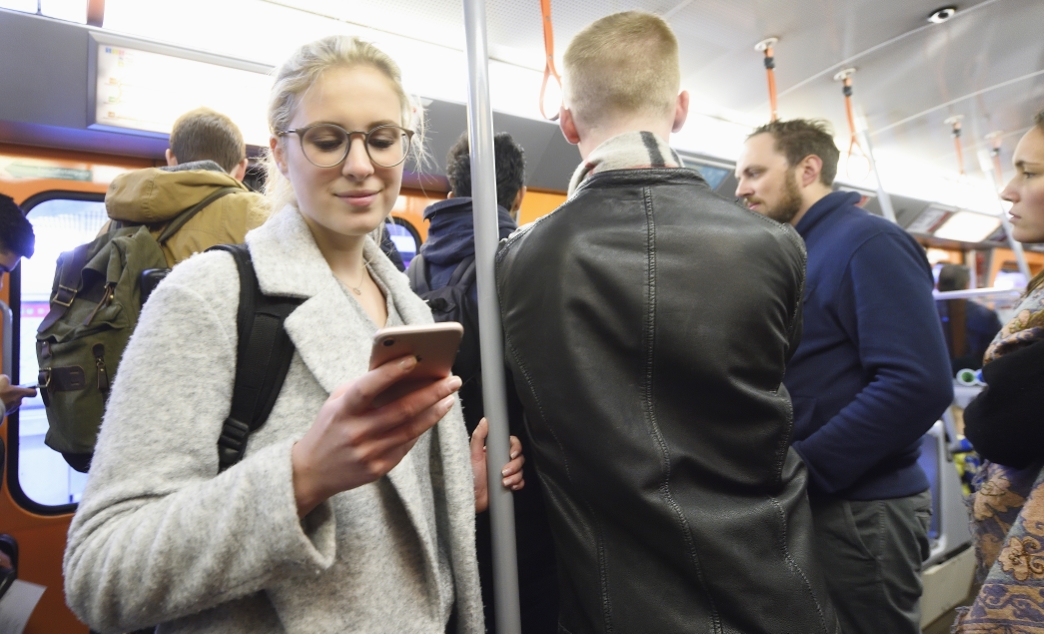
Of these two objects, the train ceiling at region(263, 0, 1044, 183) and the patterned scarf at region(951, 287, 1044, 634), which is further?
the train ceiling at region(263, 0, 1044, 183)

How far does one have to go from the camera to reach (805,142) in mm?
2105

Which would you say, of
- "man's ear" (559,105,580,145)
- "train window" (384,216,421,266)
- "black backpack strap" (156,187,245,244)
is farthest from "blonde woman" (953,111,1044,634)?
"train window" (384,216,421,266)

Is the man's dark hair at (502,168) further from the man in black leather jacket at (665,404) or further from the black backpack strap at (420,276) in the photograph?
the man in black leather jacket at (665,404)

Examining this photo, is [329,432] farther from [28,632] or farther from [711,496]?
[28,632]

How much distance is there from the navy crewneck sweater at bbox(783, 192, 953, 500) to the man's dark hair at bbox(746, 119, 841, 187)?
0.38 meters

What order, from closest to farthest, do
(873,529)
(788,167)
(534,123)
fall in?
(873,529), (788,167), (534,123)

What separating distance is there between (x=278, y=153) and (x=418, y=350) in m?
0.62

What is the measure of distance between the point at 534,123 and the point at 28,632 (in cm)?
365

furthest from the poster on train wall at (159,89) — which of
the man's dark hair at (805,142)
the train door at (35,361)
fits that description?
the man's dark hair at (805,142)

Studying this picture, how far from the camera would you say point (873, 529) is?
159 cm

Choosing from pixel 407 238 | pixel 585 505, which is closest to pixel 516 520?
pixel 585 505

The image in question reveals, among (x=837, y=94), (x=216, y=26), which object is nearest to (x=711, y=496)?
(x=216, y=26)

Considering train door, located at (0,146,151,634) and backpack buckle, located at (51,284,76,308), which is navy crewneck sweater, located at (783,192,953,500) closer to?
backpack buckle, located at (51,284,76,308)

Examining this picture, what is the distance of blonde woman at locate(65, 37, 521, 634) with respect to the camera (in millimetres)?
663
